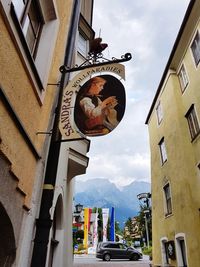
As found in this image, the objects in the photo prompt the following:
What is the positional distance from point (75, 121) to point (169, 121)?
14.2 m

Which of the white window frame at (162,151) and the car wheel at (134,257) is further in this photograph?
the car wheel at (134,257)

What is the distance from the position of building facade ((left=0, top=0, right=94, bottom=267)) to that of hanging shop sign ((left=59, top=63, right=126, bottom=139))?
371 mm

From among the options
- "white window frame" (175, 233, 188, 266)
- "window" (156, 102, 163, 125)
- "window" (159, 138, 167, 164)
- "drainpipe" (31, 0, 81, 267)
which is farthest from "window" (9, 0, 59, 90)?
"window" (156, 102, 163, 125)

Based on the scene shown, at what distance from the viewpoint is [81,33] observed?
38.9ft

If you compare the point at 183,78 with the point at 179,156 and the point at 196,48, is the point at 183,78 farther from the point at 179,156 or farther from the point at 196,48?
the point at 179,156

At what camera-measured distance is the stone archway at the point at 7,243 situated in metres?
3.51

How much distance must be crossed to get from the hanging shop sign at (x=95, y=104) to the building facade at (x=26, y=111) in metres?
0.37

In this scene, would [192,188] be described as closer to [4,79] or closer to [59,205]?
Result: [59,205]

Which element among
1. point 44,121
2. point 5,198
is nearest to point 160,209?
point 44,121

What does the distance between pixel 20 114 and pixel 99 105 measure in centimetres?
126

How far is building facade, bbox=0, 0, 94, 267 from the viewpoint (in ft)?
11.4

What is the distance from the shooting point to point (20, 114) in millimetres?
4078

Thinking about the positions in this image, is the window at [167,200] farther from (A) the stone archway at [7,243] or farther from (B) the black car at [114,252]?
(B) the black car at [114,252]

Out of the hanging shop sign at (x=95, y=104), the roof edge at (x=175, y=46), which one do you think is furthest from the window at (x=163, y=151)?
the hanging shop sign at (x=95, y=104)
